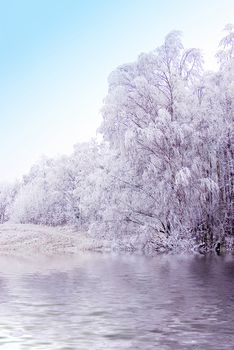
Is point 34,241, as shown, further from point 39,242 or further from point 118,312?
point 118,312

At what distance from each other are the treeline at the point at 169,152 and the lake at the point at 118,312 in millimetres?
11646

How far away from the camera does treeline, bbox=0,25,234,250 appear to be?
1207 inches

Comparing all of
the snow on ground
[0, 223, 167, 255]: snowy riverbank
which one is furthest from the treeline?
the snow on ground

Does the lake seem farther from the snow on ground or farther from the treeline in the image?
the snow on ground

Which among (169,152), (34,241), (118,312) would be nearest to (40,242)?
(34,241)

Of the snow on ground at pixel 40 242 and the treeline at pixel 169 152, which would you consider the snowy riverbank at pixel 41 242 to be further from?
the treeline at pixel 169 152

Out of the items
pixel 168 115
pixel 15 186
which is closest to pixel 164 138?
pixel 168 115

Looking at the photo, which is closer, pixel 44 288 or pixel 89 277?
pixel 44 288

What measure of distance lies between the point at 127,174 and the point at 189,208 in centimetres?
461

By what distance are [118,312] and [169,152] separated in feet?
68.1

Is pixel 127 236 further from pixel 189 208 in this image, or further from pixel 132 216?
pixel 189 208

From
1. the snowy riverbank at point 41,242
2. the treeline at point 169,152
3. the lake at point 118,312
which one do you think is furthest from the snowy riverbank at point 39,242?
the lake at point 118,312

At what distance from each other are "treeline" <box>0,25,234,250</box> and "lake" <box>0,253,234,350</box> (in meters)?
11.6

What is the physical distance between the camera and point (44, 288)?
1538 centimetres
